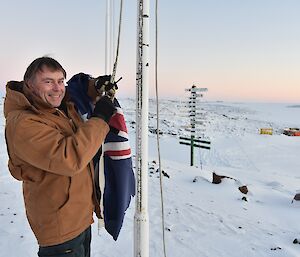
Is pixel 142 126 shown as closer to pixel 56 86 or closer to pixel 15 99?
pixel 56 86

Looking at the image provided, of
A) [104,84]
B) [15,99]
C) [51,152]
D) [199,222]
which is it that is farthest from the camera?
[199,222]

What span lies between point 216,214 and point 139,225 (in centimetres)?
349

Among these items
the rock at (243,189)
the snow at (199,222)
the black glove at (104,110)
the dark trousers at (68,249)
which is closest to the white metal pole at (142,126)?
the black glove at (104,110)

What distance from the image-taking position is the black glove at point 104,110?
167cm

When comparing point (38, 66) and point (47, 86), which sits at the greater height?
point (38, 66)

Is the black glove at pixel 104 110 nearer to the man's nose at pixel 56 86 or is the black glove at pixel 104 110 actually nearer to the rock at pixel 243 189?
the man's nose at pixel 56 86

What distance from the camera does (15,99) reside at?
1.57 m

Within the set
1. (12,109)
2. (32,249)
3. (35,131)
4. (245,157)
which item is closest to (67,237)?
(35,131)

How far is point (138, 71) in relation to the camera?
6.25 feet

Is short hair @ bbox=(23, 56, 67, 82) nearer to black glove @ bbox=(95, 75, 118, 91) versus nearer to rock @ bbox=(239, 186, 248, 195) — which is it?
black glove @ bbox=(95, 75, 118, 91)

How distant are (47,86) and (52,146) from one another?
0.36m

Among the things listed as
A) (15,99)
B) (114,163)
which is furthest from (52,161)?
(114,163)

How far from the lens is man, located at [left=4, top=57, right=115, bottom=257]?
148cm

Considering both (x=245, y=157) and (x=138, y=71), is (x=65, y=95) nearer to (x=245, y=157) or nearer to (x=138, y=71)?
(x=138, y=71)
